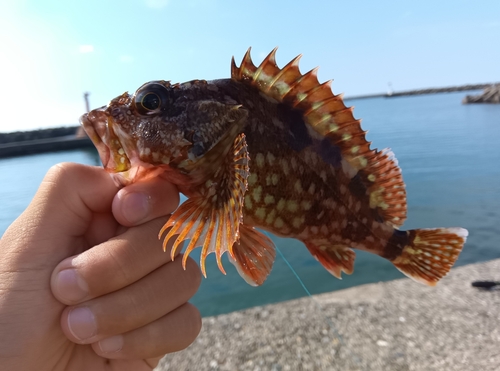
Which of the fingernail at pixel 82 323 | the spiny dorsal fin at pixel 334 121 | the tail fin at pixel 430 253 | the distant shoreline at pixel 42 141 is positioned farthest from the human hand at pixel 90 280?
→ the distant shoreline at pixel 42 141

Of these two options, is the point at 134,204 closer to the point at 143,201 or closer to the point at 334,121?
the point at 143,201

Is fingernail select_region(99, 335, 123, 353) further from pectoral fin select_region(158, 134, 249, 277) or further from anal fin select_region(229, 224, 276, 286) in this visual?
anal fin select_region(229, 224, 276, 286)

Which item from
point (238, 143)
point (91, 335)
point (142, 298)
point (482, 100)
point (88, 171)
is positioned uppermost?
point (482, 100)

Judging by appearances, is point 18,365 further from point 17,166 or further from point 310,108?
point 17,166

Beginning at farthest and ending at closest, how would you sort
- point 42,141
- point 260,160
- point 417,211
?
point 42,141 < point 417,211 < point 260,160

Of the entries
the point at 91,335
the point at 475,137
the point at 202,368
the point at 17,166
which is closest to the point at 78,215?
the point at 91,335

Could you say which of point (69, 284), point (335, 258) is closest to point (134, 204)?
point (69, 284)
